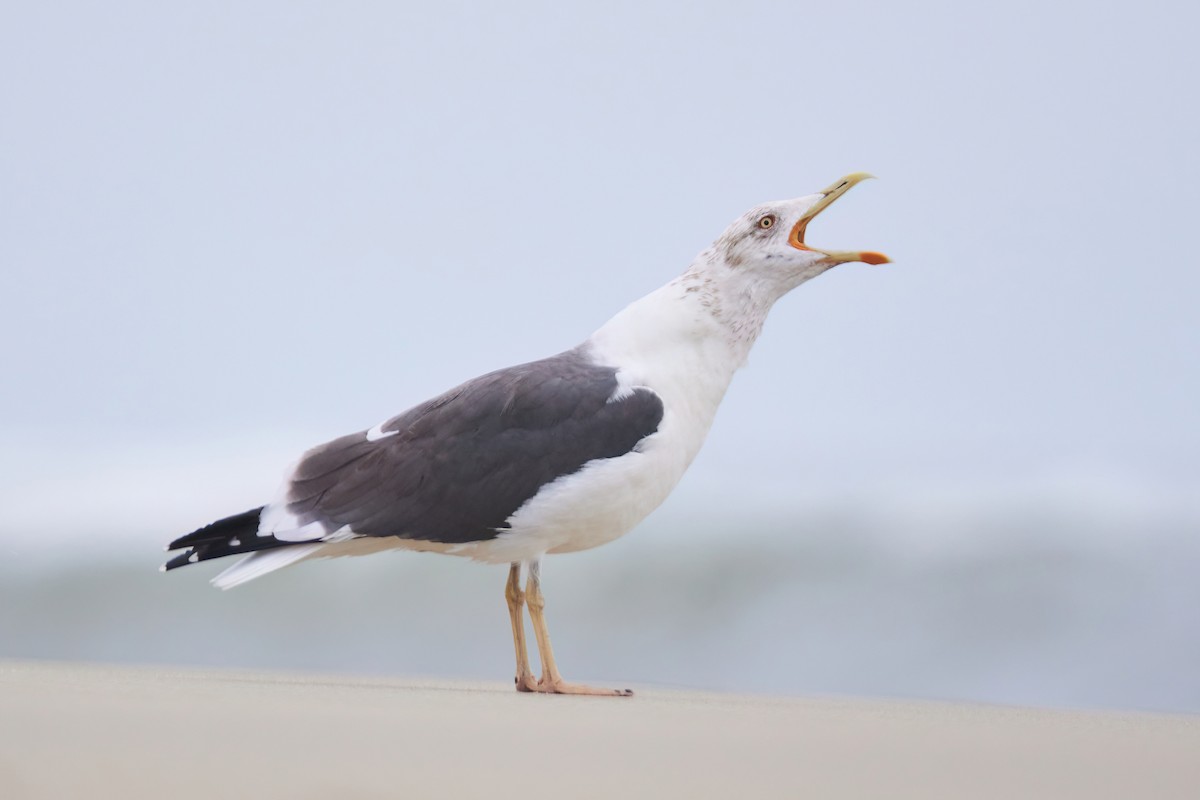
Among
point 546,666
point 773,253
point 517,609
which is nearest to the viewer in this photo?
point 546,666

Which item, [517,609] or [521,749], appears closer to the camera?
[521,749]

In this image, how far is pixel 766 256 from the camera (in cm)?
722

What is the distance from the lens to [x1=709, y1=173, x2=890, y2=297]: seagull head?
723 cm

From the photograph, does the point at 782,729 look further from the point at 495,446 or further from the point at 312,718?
the point at 495,446

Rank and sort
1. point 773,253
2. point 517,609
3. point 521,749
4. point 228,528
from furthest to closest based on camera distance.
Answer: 1. point 773,253
2. point 517,609
3. point 228,528
4. point 521,749

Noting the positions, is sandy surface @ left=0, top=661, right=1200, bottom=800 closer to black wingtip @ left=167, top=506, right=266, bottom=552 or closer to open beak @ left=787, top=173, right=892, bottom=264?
black wingtip @ left=167, top=506, right=266, bottom=552

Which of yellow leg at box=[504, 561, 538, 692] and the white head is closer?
yellow leg at box=[504, 561, 538, 692]

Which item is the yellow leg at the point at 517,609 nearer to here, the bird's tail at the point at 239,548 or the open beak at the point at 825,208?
the bird's tail at the point at 239,548

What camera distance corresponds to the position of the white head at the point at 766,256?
23.7 feet

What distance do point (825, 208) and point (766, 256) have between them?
45 cm

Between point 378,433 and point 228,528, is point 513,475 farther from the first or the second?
point 228,528

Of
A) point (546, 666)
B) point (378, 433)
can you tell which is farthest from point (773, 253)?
point (546, 666)

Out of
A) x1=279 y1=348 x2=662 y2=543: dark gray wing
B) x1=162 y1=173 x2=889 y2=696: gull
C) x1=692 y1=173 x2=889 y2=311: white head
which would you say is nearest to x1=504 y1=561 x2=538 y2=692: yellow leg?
x1=162 y1=173 x2=889 y2=696: gull

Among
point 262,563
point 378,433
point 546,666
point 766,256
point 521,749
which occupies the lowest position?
point 521,749
